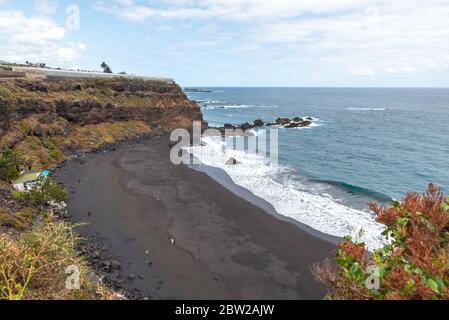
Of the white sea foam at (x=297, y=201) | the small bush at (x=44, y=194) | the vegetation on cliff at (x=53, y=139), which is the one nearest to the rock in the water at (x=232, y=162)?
the white sea foam at (x=297, y=201)

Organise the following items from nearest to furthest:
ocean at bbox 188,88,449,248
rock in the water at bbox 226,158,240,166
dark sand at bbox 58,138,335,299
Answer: dark sand at bbox 58,138,335,299
ocean at bbox 188,88,449,248
rock in the water at bbox 226,158,240,166

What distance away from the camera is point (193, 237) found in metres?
26.5

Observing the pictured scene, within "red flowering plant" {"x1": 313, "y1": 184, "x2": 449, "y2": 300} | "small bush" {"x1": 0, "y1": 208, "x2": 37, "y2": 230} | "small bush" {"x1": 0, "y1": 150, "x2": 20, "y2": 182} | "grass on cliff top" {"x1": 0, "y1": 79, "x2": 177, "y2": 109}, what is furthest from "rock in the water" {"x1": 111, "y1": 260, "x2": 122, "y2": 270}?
"grass on cliff top" {"x1": 0, "y1": 79, "x2": 177, "y2": 109}

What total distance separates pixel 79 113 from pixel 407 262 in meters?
61.0

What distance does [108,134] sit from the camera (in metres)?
62.7

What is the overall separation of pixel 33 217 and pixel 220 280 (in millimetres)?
15240

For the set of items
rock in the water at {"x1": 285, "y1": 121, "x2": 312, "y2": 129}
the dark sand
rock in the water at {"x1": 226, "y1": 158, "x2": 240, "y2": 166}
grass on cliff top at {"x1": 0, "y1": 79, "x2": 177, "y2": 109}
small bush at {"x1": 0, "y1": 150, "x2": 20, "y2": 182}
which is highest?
grass on cliff top at {"x1": 0, "y1": 79, "x2": 177, "y2": 109}

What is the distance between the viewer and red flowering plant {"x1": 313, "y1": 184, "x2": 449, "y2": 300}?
6.57 m

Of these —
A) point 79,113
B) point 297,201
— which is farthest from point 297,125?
point 297,201

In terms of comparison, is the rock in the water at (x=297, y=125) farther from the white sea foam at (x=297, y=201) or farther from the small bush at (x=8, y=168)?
the small bush at (x=8, y=168)

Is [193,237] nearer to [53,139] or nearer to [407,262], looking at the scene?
[407,262]

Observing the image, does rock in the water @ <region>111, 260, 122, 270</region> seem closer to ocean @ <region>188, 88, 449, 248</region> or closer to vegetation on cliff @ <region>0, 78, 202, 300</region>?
vegetation on cliff @ <region>0, 78, 202, 300</region>

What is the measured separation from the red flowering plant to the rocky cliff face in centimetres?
3966
